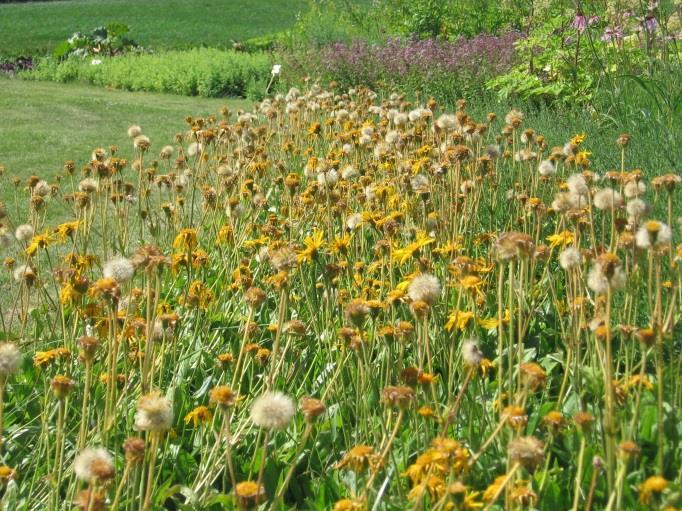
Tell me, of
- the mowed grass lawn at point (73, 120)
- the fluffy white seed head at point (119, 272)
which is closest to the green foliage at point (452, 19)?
the mowed grass lawn at point (73, 120)

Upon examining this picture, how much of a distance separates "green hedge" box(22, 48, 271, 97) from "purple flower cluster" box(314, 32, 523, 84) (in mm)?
2547

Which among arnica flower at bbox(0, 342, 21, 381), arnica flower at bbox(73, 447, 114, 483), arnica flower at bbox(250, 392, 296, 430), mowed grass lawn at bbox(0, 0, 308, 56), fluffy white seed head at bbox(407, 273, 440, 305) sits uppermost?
mowed grass lawn at bbox(0, 0, 308, 56)

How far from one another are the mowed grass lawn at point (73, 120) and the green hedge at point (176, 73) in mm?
430

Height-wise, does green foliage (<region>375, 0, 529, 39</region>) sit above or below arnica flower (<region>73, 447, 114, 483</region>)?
above

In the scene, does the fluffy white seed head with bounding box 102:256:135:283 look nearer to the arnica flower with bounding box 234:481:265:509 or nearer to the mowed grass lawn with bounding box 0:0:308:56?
the arnica flower with bounding box 234:481:265:509

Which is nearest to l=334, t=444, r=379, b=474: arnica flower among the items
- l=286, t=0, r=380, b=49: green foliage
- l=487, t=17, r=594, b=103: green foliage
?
l=487, t=17, r=594, b=103: green foliage

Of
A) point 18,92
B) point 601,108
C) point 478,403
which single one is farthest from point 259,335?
point 18,92

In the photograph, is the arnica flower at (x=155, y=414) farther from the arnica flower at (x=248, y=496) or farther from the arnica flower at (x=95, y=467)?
the arnica flower at (x=248, y=496)

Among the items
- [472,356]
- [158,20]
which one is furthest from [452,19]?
[158,20]

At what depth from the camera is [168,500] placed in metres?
2.40

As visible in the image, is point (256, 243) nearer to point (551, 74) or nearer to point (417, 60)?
point (551, 74)

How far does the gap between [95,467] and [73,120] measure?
10.0 meters

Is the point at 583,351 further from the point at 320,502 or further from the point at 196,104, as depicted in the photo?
the point at 196,104

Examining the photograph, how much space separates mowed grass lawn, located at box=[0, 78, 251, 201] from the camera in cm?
847
